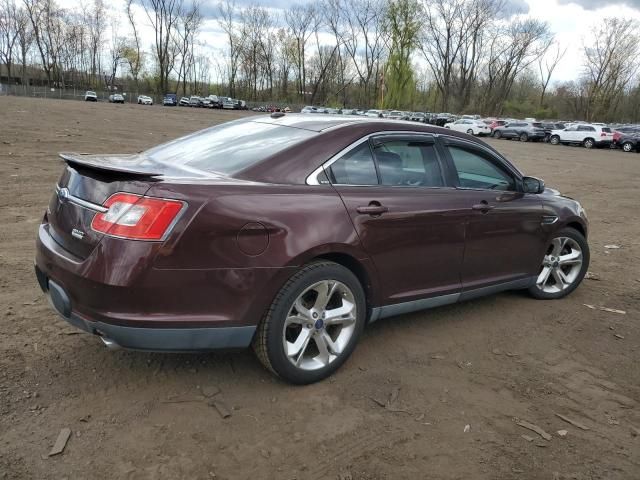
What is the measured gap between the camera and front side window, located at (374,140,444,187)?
3.58 m

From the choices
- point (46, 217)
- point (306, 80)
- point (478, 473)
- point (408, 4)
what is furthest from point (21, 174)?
point (306, 80)

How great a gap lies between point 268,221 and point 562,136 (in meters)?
41.2

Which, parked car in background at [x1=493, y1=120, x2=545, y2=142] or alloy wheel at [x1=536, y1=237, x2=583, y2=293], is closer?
alloy wheel at [x1=536, y1=237, x2=583, y2=293]

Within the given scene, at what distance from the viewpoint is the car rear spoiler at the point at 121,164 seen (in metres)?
2.76

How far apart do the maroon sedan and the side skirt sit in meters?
0.01

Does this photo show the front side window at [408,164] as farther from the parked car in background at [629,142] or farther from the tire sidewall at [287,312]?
the parked car in background at [629,142]

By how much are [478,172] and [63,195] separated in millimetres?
2988

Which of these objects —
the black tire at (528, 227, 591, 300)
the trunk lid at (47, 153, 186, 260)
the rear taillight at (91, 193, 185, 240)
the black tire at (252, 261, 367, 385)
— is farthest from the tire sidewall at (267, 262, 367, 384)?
the black tire at (528, 227, 591, 300)

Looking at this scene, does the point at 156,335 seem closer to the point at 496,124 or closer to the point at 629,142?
the point at 629,142

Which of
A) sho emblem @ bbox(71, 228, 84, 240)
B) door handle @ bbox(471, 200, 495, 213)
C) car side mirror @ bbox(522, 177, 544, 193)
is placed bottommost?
sho emblem @ bbox(71, 228, 84, 240)

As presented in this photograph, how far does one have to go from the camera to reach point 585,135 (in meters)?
37.4

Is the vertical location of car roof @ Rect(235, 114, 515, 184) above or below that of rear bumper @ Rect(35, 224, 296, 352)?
above

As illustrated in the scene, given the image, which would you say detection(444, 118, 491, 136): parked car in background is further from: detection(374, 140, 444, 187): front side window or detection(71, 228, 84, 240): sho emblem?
detection(71, 228, 84, 240): sho emblem

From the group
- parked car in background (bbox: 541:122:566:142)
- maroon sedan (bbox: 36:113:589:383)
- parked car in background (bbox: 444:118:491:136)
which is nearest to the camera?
maroon sedan (bbox: 36:113:589:383)
